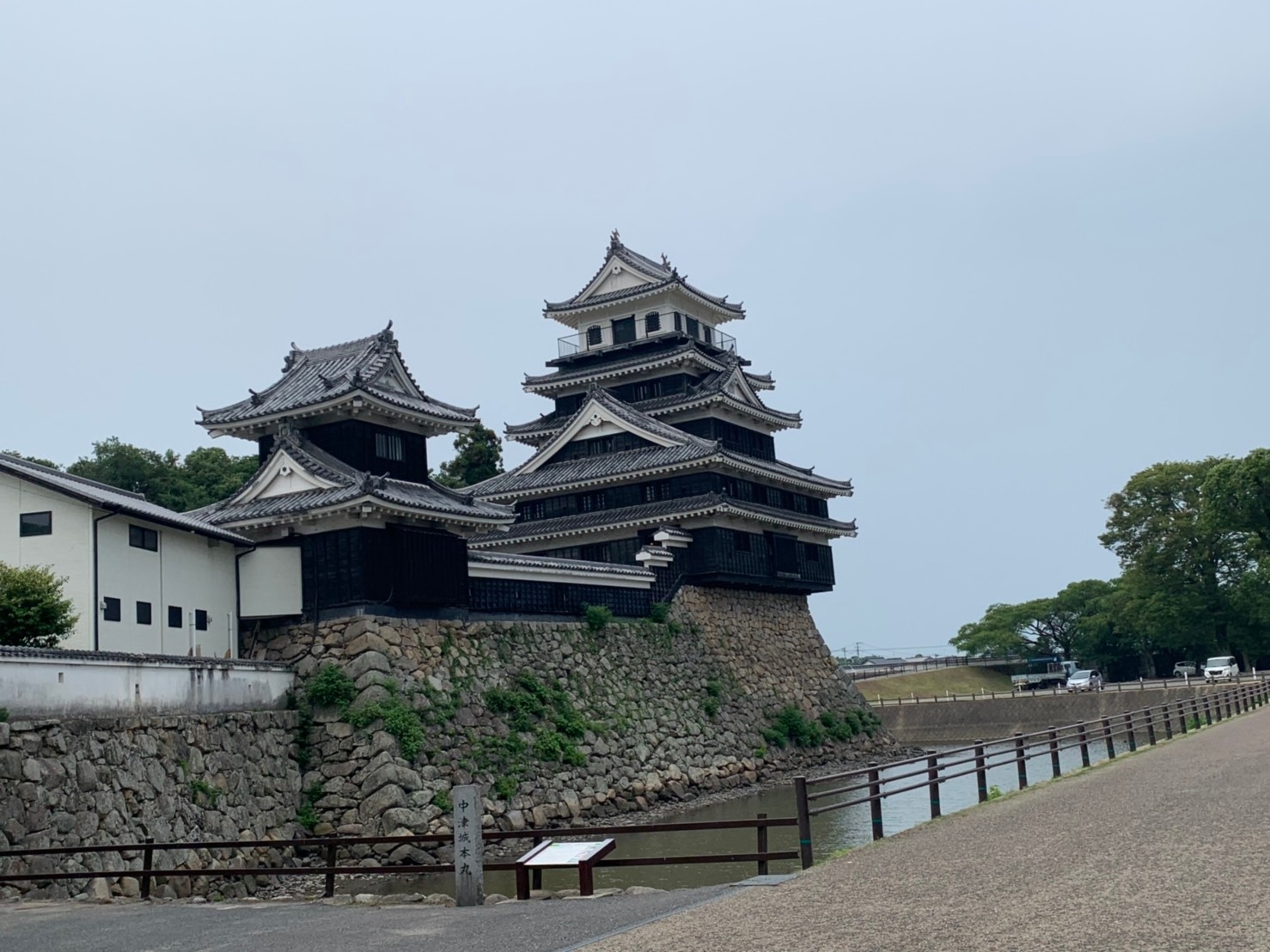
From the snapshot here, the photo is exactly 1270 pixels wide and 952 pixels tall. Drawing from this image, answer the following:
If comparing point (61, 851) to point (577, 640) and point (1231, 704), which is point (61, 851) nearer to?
point (577, 640)

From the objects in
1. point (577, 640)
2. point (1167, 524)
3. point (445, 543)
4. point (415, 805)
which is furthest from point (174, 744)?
point (1167, 524)

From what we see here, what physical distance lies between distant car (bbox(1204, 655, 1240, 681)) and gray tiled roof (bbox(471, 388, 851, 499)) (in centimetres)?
2528

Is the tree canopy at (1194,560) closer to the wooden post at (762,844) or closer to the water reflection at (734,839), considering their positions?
the water reflection at (734,839)

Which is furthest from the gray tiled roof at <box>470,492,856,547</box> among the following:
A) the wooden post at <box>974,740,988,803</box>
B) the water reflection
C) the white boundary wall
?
the wooden post at <box>974,740,988,803</box>

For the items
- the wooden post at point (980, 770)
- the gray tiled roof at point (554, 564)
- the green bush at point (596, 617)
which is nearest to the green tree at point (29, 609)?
the gray tiled roof at point (554, 564)

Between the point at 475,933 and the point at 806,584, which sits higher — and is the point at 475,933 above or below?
below

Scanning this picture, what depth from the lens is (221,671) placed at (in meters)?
25.7

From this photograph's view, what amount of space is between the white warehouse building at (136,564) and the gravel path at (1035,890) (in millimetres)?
16219

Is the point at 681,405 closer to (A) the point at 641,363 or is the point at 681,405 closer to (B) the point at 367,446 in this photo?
(A) the point at 641,363

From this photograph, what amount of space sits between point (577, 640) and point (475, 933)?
79.4ft

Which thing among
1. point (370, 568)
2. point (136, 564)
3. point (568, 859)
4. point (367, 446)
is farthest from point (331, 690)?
point (568, 859)

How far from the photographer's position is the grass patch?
7375 centimetres

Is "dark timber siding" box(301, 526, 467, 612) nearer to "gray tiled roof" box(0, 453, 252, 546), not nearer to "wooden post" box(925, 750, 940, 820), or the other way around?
"gray tiled roof" box(0, 453, 252, 546)

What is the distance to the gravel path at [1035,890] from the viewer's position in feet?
34.6
